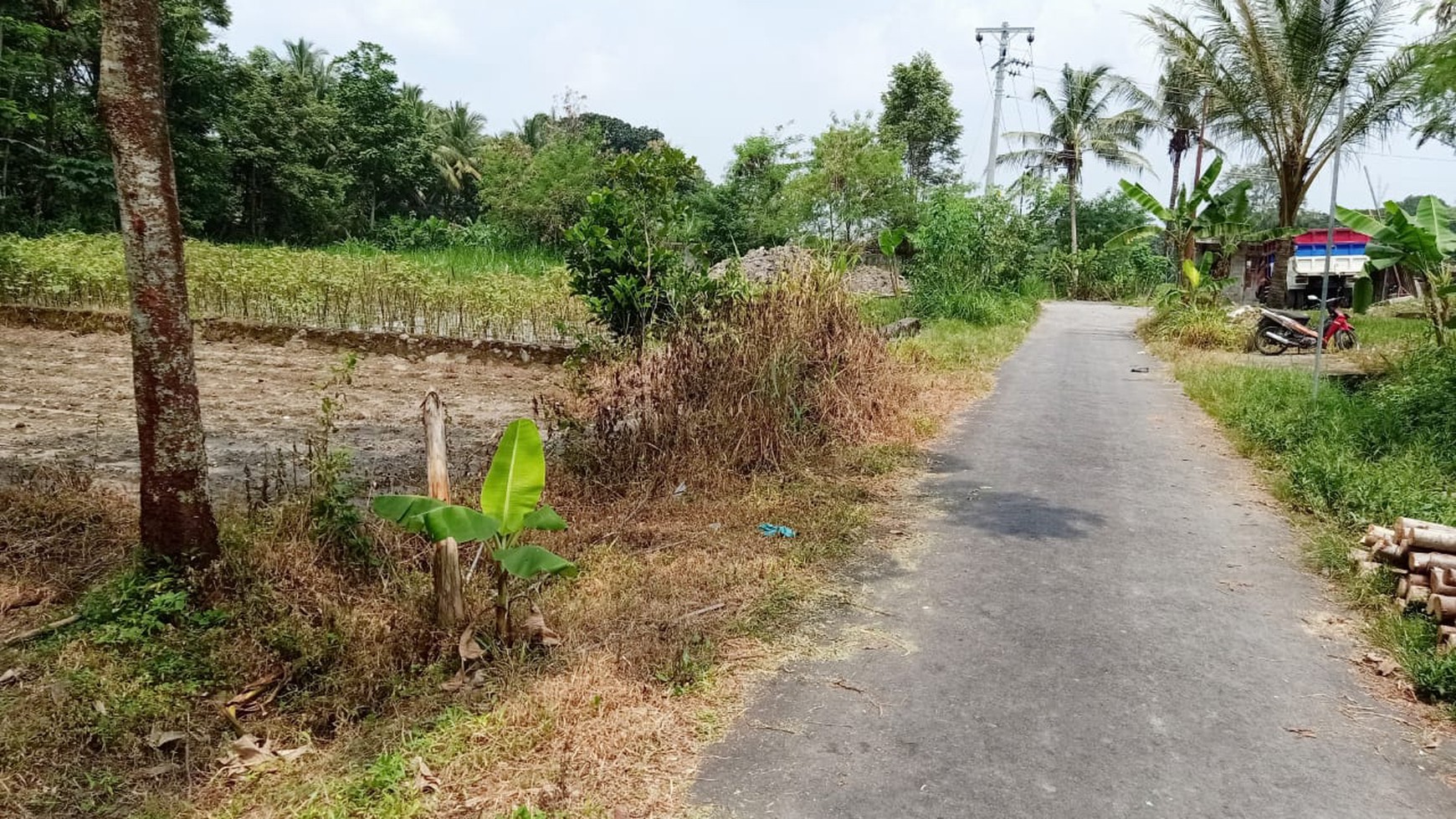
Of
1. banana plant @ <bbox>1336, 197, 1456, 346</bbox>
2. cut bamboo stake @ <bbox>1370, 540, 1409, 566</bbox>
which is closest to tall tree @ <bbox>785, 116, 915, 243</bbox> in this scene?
banana plant @ <bbox>1336, 197, 1456, 346</bbox>

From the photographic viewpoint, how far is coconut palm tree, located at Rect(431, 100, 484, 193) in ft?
125

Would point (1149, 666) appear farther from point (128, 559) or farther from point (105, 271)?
point (105, 271)

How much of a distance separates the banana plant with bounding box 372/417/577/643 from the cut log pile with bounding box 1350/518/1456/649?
373 cm

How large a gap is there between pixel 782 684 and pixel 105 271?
47.2 feet

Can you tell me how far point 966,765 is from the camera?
9.53 feet

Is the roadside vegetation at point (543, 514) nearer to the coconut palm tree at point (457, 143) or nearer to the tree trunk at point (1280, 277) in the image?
the tree trunk at point (1280, 277)

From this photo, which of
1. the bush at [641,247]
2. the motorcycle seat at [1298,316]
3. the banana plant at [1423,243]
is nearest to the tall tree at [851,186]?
the motorcycle seat at [1298,316]

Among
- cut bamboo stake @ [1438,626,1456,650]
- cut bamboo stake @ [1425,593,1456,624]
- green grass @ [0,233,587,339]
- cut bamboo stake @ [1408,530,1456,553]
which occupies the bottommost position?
cut bamboo stake @ [1438,626,1456,650]

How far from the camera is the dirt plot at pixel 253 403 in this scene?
19.8 ft

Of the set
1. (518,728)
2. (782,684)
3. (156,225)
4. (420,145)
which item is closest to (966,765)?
(782,684)

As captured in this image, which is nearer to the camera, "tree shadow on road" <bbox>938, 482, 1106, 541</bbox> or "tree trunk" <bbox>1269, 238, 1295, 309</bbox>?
"tree shadow on road" <bbox>938, 482, 1106, 541</bbox>

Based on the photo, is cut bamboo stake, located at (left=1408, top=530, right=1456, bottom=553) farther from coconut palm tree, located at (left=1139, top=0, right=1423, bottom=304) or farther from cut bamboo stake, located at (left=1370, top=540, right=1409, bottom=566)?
coconut palm tree, located at (left=1139, top=0, right=1423, bottom=304)

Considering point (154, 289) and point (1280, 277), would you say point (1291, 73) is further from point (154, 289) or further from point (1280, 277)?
point (154, 289)

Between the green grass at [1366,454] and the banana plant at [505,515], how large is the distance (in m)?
3.56
